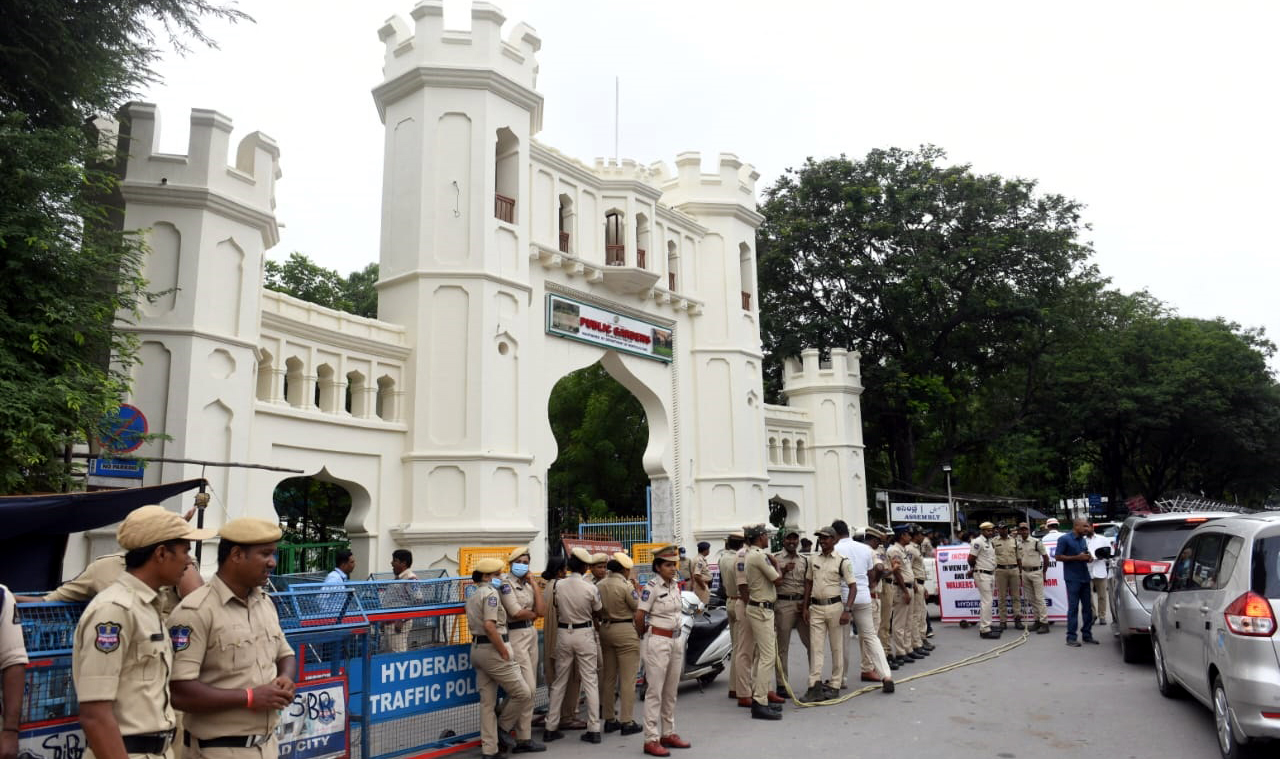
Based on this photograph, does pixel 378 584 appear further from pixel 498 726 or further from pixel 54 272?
pixel 54 272

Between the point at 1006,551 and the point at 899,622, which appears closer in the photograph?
the point at 899,622

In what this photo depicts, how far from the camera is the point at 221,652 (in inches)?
137

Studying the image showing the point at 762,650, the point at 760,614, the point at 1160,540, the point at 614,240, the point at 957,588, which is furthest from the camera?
the point at 614,240

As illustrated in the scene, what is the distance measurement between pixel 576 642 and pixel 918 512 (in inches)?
767

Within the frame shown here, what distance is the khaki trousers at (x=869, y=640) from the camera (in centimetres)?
901

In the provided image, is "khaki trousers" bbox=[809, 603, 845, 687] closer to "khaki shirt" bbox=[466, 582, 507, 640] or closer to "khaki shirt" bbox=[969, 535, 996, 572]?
"khaki shirt" bbox=[466, 582, 507, 640]

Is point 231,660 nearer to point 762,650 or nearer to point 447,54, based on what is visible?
point 762,650

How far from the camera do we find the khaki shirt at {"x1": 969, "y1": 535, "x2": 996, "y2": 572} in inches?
510

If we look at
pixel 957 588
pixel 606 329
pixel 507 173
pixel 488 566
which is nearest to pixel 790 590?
pixel 488 566

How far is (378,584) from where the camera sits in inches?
273

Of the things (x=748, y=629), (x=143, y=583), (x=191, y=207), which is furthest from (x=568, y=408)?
(x=143, y=583)

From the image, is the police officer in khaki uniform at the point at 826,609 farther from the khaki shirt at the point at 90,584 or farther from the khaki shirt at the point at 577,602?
the khaki shirt at the point at 90,584

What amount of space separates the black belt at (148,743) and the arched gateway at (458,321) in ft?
27.9

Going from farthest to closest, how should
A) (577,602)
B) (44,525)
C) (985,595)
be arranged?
1. (985,595)
2. (577,602)
3. (44,525)
